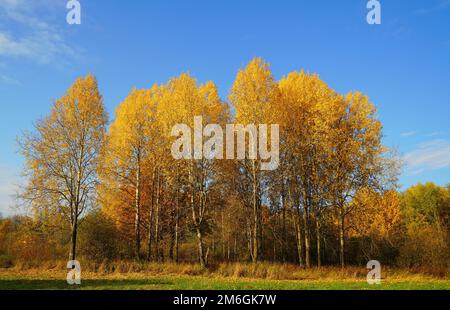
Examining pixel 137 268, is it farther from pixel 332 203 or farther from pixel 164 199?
pixel 332 203

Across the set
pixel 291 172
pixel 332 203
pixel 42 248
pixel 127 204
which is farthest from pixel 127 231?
pixel 332 203

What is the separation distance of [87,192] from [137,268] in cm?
645

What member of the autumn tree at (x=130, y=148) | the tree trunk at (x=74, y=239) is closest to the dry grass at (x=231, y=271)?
the tree trunk at (x=74, y=239)

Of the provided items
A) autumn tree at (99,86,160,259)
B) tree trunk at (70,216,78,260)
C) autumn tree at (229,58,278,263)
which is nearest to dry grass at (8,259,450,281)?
tree trunk at (70,216,78,260)

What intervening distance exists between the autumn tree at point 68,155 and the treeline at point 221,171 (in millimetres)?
65

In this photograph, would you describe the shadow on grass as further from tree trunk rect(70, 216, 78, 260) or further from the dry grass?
tree trunk rect(70, 216, 78, 260)

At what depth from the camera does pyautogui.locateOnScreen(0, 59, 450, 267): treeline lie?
24.2 meters

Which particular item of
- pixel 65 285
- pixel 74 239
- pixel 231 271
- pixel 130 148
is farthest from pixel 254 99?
pixel 65 285

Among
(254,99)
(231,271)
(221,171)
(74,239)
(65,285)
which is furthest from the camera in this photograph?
(221,171)

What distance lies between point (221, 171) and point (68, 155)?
10560mm

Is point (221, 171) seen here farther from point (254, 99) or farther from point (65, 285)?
point (65, 285)

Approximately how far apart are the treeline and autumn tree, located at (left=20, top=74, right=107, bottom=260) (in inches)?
2.6

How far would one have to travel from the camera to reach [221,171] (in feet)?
89.0
